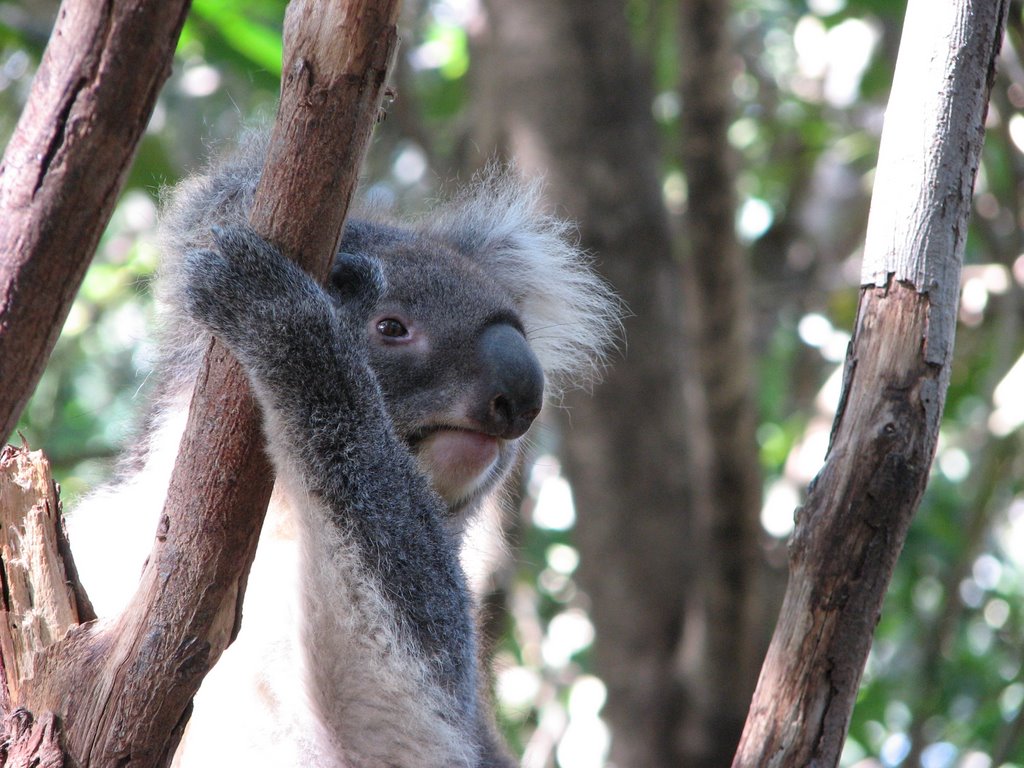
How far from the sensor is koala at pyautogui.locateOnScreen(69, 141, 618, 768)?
1.92 metres

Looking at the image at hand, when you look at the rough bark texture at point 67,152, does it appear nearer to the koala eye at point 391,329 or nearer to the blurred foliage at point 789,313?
the koala eye at point 391,329

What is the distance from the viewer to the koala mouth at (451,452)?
2.37m

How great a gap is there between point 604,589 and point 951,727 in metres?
2.17

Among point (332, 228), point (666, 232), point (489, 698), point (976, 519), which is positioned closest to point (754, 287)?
point (666, 232)

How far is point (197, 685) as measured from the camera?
5.62ft

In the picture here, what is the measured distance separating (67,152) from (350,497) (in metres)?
0.81

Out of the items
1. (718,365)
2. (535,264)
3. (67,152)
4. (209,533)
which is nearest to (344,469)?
(209,533)

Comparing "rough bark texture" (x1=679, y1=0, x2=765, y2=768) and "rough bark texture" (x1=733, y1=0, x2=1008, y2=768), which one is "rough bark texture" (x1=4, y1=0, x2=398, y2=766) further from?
"rough bark texture" (x1=679, y1=0, x2=765, y2=768)

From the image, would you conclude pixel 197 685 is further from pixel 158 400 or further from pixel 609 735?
pixel 609 735

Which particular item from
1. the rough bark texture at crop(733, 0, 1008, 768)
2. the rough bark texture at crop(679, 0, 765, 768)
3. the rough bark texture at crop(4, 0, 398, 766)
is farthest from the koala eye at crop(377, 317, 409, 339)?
the rough bark texture at crop(679, 0, 765, 768)

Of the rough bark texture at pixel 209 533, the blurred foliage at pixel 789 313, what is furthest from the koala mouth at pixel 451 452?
the blurred foliage at pixel 789 313

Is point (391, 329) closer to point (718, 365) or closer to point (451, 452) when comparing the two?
point (451, 452)

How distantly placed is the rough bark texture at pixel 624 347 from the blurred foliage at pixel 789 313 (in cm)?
48

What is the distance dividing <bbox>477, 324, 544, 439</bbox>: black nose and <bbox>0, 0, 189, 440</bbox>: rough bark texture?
1.03 m
